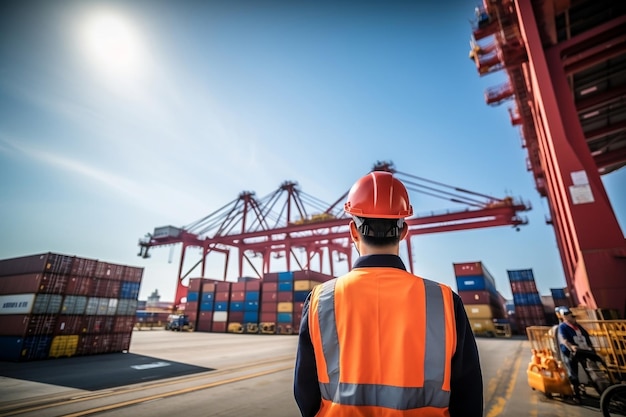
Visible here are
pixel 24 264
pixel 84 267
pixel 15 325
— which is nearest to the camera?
pixel 15 325

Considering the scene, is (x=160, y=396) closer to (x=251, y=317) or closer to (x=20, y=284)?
(x=20, y=284)

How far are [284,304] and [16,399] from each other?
24.9 m

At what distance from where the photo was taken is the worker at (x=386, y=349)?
41.7 inches

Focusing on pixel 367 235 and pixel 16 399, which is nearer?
pixel 367 235

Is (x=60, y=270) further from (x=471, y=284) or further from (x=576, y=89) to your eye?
(x=471, y=284)

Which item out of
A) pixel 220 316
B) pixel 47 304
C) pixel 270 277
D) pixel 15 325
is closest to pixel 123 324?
pixel 47 304

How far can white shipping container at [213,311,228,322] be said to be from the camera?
3065 centimetres

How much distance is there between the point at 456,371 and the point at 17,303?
14435 millimetres

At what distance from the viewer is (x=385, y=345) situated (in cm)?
113

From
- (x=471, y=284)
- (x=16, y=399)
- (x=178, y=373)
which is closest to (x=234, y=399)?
(x=178, y=373)

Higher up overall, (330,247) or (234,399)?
(330,247)

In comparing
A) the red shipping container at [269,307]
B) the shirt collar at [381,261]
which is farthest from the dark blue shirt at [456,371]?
the red shipping container at [269,307]

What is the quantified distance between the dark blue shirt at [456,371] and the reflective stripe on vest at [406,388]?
95 mm

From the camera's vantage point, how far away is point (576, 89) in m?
12.9
